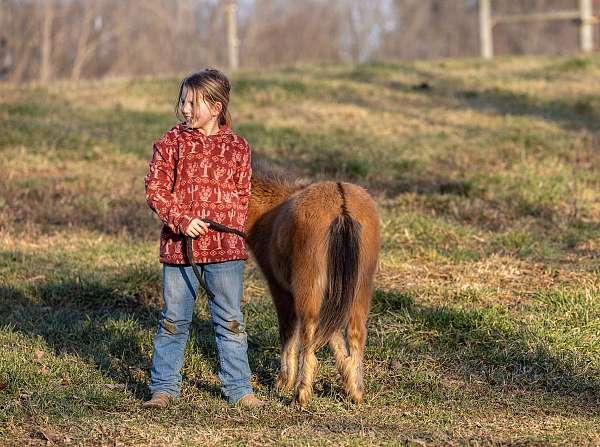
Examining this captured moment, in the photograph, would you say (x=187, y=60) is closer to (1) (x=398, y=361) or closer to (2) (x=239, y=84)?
(2) (x=239, y=84)

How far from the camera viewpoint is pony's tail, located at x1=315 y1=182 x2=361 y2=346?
503 centimetres

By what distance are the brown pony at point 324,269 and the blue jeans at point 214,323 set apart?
34cm

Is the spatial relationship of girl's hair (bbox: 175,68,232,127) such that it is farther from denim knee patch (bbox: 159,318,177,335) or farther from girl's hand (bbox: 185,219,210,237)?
denim knee patch (bbox: 159,318,177,335)

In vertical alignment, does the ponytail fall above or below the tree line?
below

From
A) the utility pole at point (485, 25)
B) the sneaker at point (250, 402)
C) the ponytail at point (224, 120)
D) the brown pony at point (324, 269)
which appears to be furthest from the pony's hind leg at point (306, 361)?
the utility pole at point (485, 25)

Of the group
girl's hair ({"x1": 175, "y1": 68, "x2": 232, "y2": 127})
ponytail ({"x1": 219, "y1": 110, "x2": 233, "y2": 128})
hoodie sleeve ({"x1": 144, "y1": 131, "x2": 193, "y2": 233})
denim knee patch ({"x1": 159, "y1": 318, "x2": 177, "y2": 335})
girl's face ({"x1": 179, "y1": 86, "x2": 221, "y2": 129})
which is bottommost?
denim knee patch ({"x1": 159, "y1": 318, "x2": 177, "y2": 335})

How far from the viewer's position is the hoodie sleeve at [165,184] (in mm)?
5113

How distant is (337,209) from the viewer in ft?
16.9

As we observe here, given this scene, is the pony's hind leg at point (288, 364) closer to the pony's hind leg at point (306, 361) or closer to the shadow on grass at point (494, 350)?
the pony's hind leg at point (306, 361)

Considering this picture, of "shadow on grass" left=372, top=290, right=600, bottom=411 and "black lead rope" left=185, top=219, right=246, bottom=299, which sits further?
"shadow on grass" left=372, top=290, right=600, bottom=411

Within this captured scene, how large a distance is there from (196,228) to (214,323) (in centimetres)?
65

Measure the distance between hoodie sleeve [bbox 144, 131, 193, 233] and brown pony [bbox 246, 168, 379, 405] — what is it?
0.64 meters

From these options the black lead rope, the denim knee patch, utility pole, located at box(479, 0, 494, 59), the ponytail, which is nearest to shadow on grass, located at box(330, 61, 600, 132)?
utility pole, located at box(479, 0, 494, 59)

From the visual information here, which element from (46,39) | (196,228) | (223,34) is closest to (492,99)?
(196,228)
